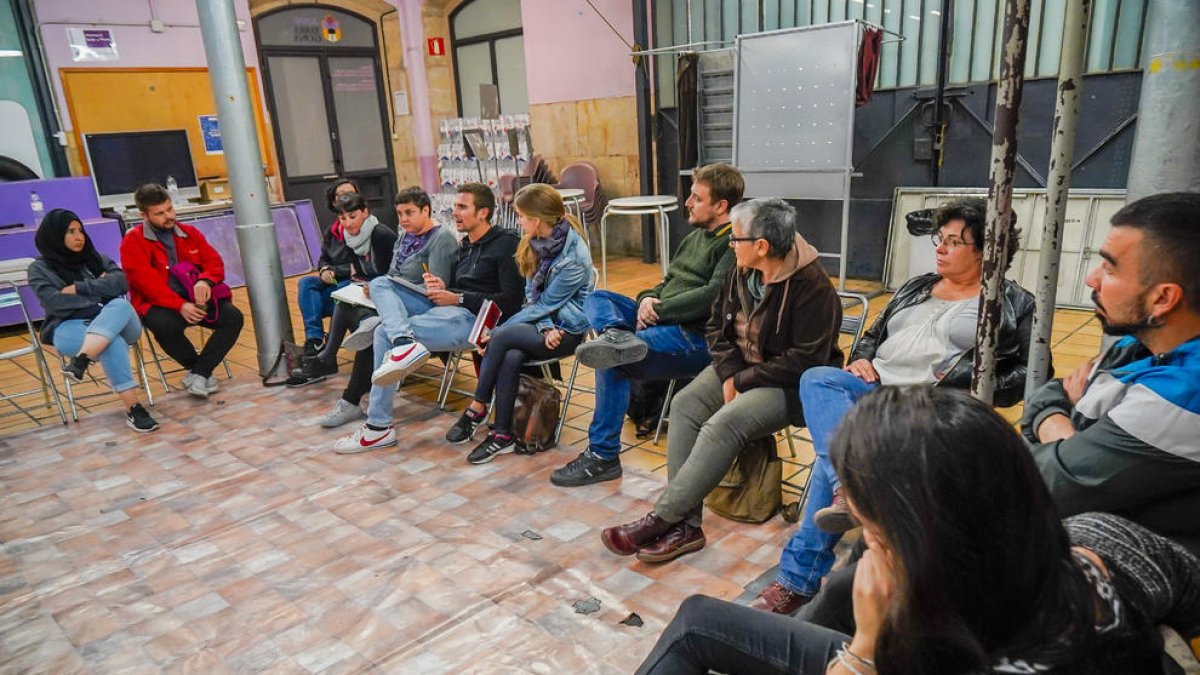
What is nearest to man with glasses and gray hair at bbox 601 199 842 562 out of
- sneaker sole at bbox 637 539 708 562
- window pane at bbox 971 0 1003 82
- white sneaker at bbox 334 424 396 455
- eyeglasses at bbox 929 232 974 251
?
sneaker sole at bbox 637 539 708 562

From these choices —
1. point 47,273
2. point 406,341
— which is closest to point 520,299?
point 406,341

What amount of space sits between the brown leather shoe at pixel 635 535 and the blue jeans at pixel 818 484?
0.46m

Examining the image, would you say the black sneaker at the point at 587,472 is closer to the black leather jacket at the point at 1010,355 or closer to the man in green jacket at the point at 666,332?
the man in green jacket at the point at 666,332

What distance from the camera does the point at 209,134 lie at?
820cm

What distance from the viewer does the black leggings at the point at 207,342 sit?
181 inches

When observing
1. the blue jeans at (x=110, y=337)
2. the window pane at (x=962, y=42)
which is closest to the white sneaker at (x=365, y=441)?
the blue jeans at (x=110, y=337)

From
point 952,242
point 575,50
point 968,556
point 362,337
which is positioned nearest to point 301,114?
point 575,50

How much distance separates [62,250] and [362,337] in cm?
178

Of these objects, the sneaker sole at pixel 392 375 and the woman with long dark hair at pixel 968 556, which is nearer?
the woman with long dark hair at pixel 968 556

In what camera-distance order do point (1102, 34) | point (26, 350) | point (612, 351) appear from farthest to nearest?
point (1102, 34) → point (26, 350) → point (612, 351)

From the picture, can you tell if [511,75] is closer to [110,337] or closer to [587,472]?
[110,337]

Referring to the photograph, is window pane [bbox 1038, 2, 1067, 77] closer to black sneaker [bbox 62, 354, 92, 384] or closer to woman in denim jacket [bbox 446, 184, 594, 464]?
woman in denim jacket [bbox 446, 184, 594, 464]

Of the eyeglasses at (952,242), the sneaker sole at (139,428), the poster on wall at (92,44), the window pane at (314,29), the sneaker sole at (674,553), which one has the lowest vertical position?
the sneaker sole at (139,428)

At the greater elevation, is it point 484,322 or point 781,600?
point 484,322
